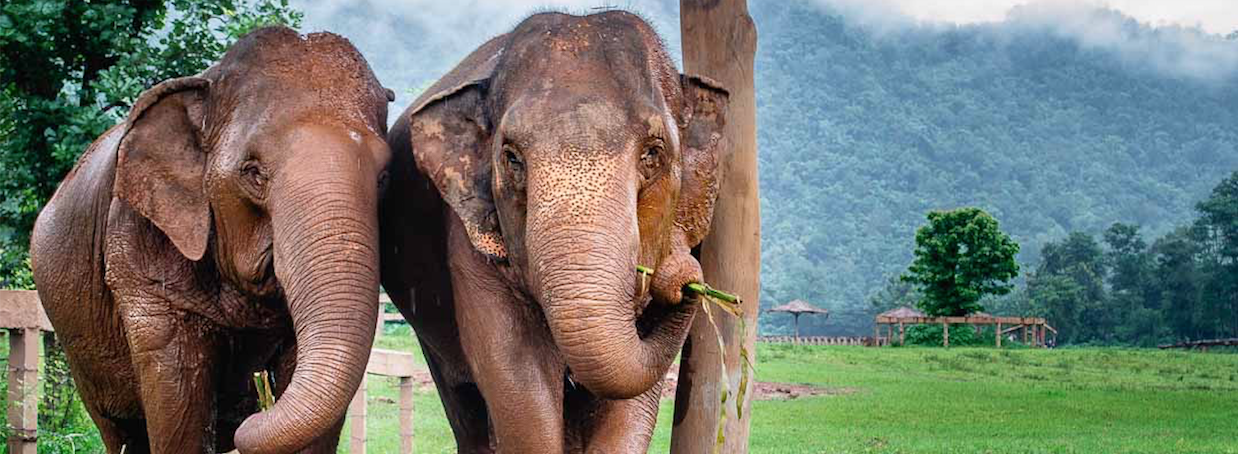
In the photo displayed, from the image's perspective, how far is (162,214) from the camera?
6055 millimetres

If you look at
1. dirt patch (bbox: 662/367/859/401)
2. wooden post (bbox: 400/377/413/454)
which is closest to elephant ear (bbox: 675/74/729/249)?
wooden post (bbox: 400/377/413/454)

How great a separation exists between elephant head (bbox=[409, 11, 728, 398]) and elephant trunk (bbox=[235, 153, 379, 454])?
363 millimetres

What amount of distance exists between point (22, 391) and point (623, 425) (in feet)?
15.0

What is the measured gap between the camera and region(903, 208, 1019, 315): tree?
24.1 metres

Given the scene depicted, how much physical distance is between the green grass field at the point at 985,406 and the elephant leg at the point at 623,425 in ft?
23.4

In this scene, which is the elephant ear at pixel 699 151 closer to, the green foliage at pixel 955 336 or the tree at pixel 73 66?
the tree at pixel 73 66

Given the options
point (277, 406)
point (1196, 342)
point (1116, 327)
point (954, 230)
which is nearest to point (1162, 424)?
point (1196, 342)

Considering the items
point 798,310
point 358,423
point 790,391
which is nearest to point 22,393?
point 358,423

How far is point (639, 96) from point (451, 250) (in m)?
1.07

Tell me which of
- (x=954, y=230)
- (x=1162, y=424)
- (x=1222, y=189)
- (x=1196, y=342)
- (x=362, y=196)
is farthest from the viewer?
(x=954, y=230)

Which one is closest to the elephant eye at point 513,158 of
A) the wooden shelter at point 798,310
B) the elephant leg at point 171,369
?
the elephant leg at point 171,369

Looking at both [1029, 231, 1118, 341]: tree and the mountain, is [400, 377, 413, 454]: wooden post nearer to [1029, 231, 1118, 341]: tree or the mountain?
[1029, 231, 1118, 341]: tree

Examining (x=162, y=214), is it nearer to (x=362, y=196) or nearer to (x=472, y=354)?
(x=362, y=196)

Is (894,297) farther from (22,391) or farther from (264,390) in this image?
(264,390)
